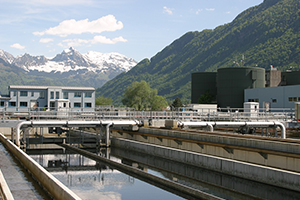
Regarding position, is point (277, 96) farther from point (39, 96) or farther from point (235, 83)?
point (39, 96)

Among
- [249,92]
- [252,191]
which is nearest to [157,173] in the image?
[252,191]

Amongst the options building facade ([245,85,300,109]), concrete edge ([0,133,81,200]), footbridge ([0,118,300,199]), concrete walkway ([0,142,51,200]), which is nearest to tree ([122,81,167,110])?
building facade ([245,85,300,109])

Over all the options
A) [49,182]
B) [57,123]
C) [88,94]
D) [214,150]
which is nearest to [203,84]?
[88,94]

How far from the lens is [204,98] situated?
101562 mm

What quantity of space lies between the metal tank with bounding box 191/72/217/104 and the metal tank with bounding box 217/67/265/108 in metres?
20.2

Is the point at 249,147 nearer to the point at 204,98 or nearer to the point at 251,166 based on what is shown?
the point at 251,166

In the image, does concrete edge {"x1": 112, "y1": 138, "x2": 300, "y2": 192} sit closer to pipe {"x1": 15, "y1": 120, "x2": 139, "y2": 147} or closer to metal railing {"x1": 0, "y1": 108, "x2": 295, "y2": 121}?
pipe {"x1": 15, "y1": 120, "x2": 139, "y2": 147}

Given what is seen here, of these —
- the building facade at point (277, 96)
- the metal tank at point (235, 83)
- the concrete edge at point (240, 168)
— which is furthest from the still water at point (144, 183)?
the metal tank at point (235, 83)

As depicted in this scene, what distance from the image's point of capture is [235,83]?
3255 inches

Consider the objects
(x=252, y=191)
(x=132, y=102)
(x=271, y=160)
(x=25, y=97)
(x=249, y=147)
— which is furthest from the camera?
(x=132, y=102)

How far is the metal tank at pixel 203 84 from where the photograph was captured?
Result: 10588 cm

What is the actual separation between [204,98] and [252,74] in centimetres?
2071

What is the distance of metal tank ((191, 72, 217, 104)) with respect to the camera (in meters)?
106

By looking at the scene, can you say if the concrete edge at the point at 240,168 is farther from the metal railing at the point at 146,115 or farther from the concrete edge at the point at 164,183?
the metal railing at the point at 146,115
